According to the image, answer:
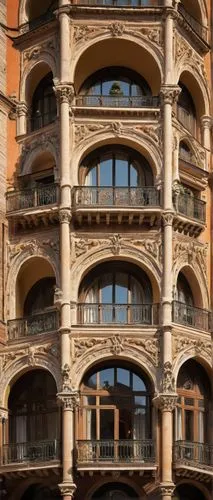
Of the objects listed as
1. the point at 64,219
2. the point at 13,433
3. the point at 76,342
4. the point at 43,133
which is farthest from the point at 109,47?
the point at 13,433

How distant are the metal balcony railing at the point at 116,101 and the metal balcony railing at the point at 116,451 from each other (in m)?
9.90

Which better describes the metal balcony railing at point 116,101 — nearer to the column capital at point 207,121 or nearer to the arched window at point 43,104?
the arched window at point 43,104

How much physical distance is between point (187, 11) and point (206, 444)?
45.0ft

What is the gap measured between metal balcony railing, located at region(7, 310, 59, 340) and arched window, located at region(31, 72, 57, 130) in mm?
6072

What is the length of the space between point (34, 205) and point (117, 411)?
6.49 metres

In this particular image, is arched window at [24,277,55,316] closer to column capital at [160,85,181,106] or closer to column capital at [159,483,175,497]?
column capital at [160,85,181,106]

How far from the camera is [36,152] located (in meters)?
36.8

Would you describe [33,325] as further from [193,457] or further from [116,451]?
[193,457]

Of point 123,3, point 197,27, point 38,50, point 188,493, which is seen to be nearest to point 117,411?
point 188,493

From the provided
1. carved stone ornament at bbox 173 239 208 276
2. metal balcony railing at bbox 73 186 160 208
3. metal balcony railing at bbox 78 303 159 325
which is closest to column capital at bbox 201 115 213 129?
metal balcony railing at bbox 73 186 160 208

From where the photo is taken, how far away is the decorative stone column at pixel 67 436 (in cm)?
3297

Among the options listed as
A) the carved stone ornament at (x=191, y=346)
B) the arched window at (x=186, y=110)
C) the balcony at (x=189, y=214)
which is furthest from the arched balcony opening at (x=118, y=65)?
the carved stone ornament at (x=191, y=346)

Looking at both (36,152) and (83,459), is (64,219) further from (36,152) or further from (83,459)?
(83,459)

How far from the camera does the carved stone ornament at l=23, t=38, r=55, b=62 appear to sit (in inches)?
1458
